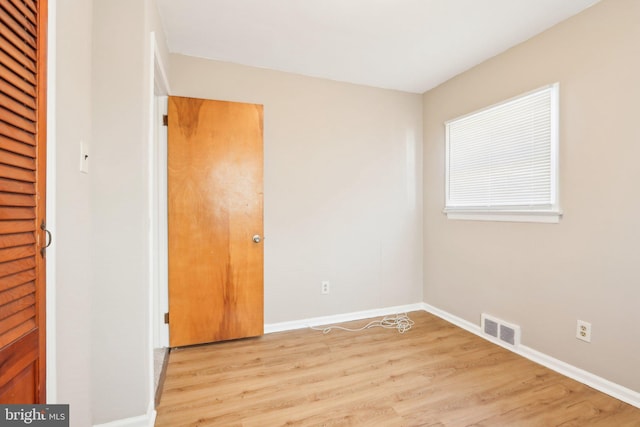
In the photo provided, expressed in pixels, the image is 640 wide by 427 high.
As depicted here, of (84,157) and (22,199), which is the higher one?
(84,157)

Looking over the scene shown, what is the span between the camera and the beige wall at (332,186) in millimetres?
2775

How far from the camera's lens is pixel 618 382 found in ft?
5.89

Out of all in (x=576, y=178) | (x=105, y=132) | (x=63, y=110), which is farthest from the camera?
(x=576, y=178)

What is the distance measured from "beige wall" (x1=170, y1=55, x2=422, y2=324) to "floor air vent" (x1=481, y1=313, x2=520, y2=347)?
84cm

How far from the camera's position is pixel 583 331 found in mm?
1964

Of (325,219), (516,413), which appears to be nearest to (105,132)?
(325,219)

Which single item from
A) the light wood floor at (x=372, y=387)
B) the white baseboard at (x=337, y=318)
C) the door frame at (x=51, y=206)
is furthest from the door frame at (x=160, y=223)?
the door frame at (x=51, y=206)

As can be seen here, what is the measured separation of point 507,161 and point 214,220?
2466mm

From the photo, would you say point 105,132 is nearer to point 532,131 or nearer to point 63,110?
point 63,110

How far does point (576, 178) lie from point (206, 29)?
278cm

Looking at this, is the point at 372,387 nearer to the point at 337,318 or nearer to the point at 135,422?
the point at 337,318

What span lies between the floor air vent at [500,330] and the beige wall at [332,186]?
84 centimetres

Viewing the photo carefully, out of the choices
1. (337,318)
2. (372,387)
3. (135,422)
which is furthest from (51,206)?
(337,318)

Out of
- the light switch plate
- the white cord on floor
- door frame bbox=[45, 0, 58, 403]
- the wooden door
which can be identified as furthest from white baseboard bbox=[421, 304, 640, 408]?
the light switch plate
